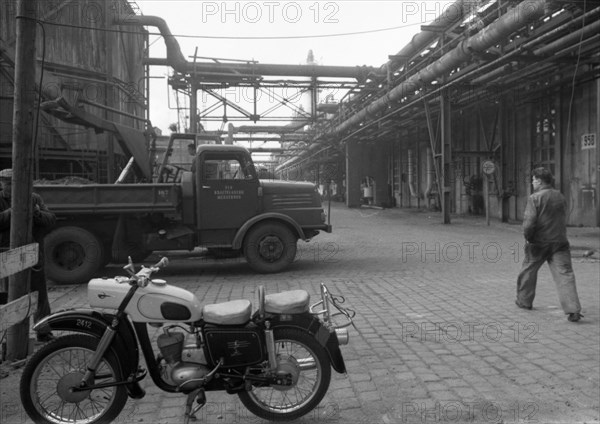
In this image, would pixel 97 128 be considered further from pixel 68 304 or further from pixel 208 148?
pixel 68 304

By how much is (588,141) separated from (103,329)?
16.6 metres

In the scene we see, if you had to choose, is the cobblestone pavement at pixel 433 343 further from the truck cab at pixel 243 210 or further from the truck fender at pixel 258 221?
the truck fender at pixel 258 221

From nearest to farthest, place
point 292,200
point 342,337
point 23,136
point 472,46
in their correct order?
point 342,337 < point 23,136 < point 292,200 < point 472,46

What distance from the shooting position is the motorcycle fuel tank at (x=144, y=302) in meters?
3.41

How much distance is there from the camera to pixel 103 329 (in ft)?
11.3

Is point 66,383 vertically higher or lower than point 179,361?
lower

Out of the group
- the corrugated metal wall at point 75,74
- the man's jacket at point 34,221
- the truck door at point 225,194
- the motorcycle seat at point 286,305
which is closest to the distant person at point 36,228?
the man's jacket at point 34,221

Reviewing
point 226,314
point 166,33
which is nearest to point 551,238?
point 226,314

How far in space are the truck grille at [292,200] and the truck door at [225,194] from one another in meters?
0.41

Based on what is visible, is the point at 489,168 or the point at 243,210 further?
the point at 489,168

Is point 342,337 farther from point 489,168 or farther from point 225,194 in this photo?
point 489,168

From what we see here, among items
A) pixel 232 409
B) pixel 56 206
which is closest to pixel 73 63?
pixel 56 206

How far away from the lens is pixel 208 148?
9.38m

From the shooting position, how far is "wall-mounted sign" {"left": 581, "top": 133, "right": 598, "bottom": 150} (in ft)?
52.1
